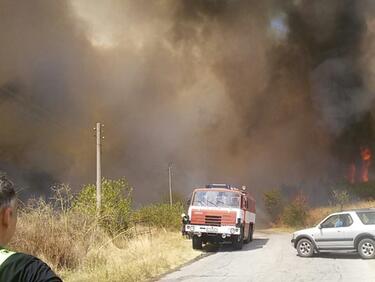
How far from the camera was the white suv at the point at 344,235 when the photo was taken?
15.0m

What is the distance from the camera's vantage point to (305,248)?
16.2 metres

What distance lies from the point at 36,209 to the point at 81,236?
61.7 inches

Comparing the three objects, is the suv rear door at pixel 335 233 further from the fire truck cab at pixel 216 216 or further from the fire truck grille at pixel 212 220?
the fire truck grille at pixel 212 220

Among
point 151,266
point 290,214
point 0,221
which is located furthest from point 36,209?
point 290,214

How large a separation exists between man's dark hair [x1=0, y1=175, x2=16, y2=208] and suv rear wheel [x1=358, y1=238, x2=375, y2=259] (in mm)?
14574

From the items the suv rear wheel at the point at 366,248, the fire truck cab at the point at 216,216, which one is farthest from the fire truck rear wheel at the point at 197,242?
the suv rear wheel at the point at 366,248

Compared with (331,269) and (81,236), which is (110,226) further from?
(331,269)

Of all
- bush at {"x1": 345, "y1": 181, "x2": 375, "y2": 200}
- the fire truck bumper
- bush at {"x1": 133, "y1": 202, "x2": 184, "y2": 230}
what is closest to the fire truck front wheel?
the fire truck bumper

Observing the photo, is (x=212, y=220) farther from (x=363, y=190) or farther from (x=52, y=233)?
(x=363, y=190)

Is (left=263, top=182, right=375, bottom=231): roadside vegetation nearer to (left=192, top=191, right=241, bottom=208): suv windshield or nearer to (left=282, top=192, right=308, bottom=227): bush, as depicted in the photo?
(left=282, top=192, right=308, bottom=227): bush

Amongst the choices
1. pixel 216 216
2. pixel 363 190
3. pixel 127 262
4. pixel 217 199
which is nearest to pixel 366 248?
Result: pixel 216 216

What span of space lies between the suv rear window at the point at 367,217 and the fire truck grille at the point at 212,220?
5635 mm

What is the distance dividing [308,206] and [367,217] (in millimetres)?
34492

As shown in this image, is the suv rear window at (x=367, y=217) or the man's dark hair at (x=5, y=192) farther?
the suv rear window at (x=367, y=217)
